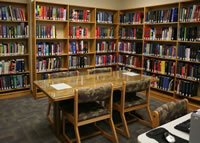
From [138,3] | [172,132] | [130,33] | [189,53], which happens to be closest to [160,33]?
[189,53]

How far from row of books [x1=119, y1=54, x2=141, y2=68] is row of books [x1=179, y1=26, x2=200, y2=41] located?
132cm

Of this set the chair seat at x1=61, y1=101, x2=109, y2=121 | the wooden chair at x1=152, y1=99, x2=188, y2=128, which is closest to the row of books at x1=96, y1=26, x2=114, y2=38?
the chair seat at x1=61, y1=101, x2=109, y2=121

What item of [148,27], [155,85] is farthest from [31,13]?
[155,85]

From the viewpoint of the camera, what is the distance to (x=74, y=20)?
4770 mm

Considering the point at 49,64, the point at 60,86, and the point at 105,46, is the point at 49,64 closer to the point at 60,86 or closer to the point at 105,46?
the point at 105,46

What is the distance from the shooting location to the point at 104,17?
528 centimetres

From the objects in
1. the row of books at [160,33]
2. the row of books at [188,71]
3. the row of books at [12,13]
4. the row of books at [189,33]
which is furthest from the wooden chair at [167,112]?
the row of books at [12,13]

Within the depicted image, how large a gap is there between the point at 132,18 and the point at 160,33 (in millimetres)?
1065

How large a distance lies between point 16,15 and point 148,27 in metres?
3.08

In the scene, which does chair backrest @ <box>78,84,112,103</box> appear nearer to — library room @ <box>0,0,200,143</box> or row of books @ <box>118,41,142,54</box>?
library room @ <box>0,0,200,143</box>

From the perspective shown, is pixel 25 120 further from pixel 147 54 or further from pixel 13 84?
pixel 147 54

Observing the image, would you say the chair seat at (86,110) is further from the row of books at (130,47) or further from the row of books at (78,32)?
the row of books at (130,47)

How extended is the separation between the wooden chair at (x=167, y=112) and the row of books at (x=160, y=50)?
2.50 meters

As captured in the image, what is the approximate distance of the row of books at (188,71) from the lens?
12.3ft
